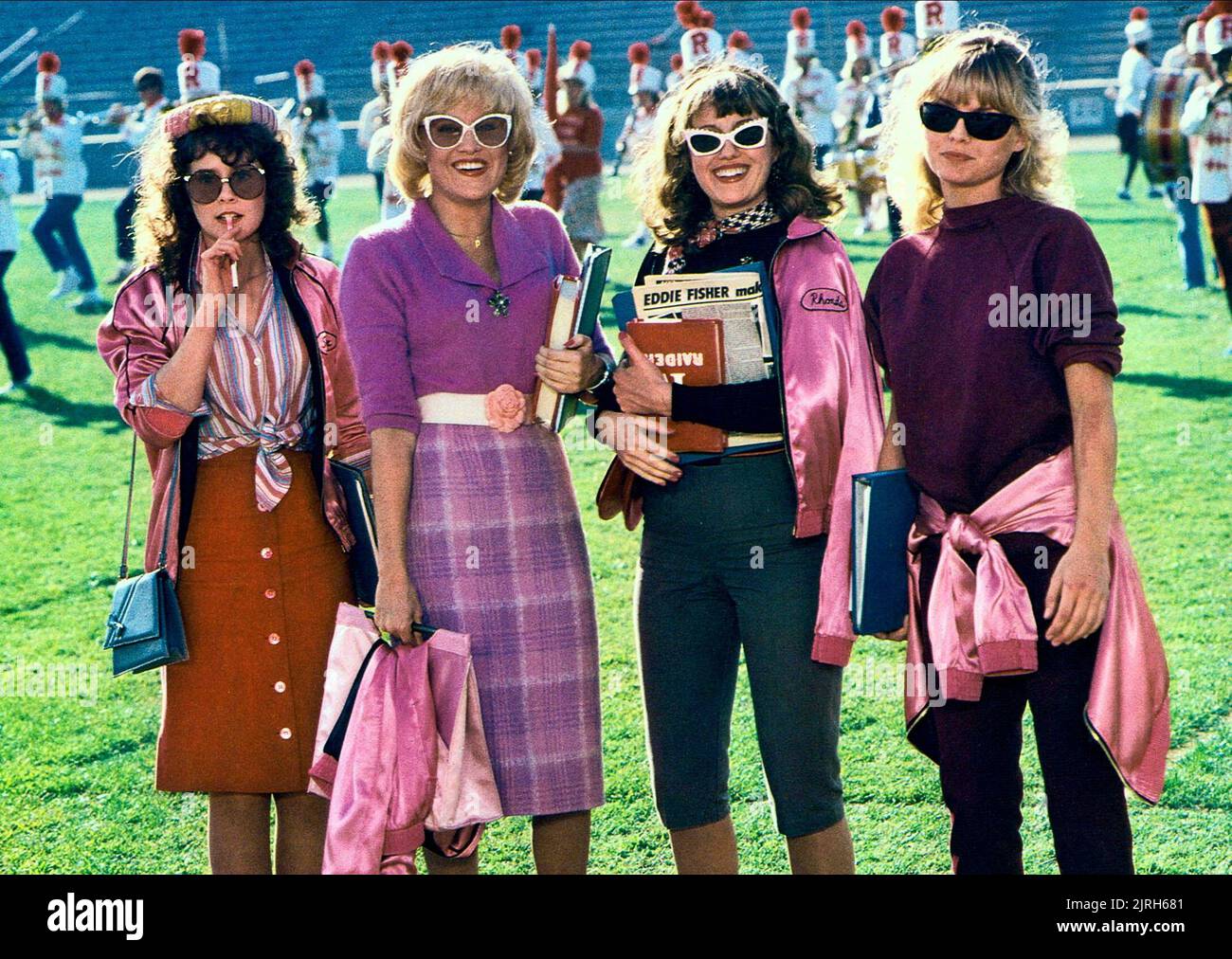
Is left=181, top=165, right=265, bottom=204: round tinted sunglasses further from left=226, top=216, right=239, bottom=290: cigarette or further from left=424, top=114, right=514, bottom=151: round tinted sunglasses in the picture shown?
left=424, top=114, right=514, bottom=151: round tinted sunglasses

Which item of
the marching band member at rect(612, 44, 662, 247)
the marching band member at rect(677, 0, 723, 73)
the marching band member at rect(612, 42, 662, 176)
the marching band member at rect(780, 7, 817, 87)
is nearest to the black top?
the marching band member at rect(677, 0, 723, 73)

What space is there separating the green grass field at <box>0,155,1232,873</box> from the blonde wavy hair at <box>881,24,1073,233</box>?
1.24 ft

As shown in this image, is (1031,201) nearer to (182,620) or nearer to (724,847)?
(724,847)

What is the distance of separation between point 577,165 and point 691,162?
37.1 feet

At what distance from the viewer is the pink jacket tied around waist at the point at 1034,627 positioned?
2605mm

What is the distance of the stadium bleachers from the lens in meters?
32.7

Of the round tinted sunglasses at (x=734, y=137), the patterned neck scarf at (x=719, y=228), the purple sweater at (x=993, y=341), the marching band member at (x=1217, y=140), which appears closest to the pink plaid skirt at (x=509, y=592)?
the patterned neck scarf at (x=719, y=228)

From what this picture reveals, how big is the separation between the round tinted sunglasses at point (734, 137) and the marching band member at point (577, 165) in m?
11.1

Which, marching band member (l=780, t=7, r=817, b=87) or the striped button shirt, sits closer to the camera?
the striped button shirt

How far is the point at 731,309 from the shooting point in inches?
115

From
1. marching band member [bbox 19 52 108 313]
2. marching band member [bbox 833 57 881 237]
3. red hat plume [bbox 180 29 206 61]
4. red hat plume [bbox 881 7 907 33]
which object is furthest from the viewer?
red hat plume [bbox 881 7 907 33]

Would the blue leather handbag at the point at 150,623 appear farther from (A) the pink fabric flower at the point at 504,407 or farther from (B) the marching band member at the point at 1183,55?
(B) the marching band member at the point at 1183,55

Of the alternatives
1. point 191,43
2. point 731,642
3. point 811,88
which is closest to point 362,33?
point 811,88
